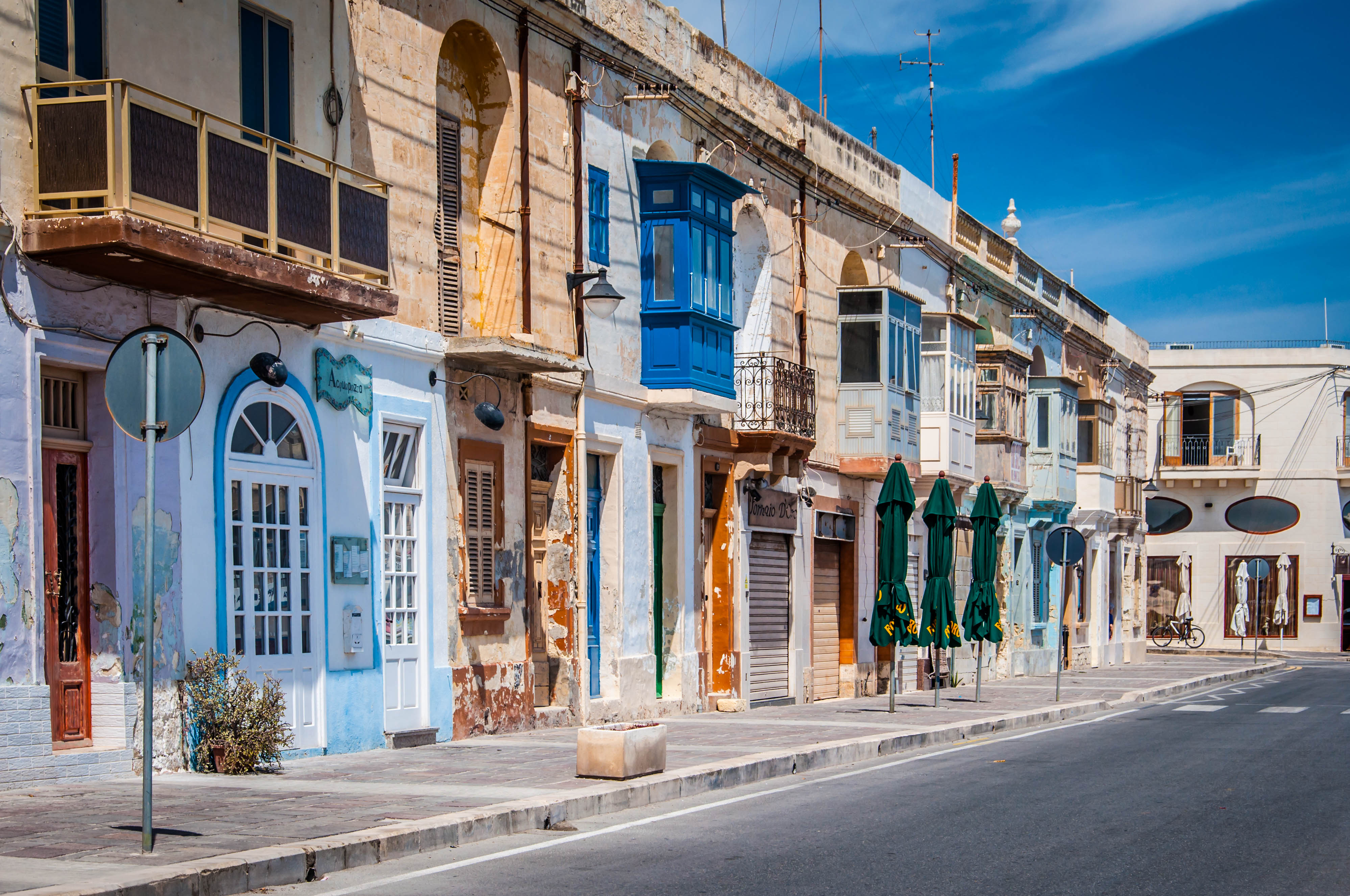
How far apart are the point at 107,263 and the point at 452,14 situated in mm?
6069

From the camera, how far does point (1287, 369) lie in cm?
5772

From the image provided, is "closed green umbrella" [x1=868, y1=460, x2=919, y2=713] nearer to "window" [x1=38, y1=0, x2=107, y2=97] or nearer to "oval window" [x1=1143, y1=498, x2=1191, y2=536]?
"window" [x1=38, y1=0, x2=107, y2=97]

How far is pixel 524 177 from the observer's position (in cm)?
1725

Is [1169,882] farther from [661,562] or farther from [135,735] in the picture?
[661,562]

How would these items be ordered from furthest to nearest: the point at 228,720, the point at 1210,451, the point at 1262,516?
the point at 1210,451 → the point at 1262,516 → the point at 228,720

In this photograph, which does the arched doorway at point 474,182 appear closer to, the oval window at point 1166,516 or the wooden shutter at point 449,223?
the wooden shutter at point 449,223

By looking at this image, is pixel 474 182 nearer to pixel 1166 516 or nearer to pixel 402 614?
pixel 402 614

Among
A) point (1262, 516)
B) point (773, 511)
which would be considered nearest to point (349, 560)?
point (773, 511)

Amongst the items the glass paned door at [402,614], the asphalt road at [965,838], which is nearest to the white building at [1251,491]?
the asphalt road at [965,838]

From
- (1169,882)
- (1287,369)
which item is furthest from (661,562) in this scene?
(1287,369)

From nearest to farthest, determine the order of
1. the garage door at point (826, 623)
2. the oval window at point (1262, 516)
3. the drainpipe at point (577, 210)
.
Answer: the drainpipe at point (577, 210) → the garage door at point (826, 623) → the oval window at point (1262, 516)

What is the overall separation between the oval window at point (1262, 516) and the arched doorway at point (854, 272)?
3529 cm

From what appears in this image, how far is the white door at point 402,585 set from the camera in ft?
49.6

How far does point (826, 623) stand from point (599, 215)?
9.90 metres
